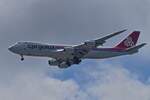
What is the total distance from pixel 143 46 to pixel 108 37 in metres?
8.50

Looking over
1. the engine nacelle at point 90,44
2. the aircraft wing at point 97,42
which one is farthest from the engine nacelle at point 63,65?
the engine nacelle at point 90,44

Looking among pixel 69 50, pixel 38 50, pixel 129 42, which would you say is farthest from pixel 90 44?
pixel 129 42

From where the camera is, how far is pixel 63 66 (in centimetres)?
16775

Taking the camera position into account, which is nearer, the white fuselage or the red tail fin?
the white fuselage

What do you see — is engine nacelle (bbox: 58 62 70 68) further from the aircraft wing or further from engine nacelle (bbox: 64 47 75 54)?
the aircraft wing

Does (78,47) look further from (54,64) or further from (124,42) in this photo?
(124,42)

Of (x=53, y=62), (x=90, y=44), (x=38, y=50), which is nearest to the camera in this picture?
(x=90, y=44)

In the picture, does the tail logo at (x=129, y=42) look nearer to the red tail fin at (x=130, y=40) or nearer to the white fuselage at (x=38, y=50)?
the red tail fin at (x=130, y=40)

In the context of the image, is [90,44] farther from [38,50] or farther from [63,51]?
[38,50]

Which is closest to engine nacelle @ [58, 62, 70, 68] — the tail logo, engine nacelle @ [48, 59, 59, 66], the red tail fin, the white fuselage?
engine nacelle @ [48, 59, 59, 66]

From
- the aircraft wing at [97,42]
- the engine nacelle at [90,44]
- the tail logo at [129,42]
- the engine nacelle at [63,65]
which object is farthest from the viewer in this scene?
the tail logo at [129,42]

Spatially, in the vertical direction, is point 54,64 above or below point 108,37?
below

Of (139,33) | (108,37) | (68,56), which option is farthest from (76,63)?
(139,33)

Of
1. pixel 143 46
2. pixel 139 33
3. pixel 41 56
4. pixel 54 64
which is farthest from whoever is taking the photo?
pixel 139 33
